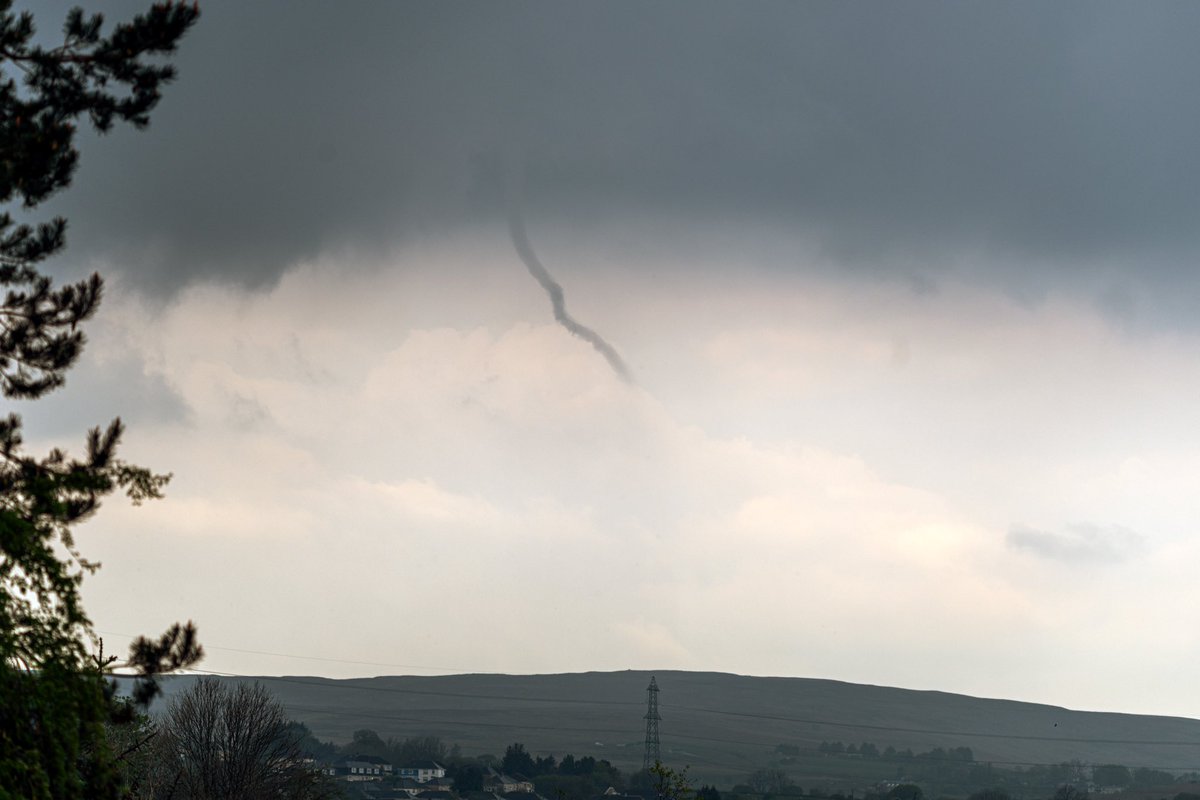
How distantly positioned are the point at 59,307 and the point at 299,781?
39913 millimetres

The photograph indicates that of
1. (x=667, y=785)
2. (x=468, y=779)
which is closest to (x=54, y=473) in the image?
(x=667, y=785)

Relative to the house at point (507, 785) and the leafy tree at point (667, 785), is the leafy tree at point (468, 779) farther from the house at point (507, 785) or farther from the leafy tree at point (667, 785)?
the leafy tree at point (667, 785)

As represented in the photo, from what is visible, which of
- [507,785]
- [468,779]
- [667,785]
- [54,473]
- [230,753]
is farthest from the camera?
[507,785]

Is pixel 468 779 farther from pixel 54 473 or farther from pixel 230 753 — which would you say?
pixel 54 473

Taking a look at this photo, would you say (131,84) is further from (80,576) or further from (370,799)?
(370,799)

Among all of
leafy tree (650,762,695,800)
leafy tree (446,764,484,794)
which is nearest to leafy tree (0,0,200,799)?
leafy tree (650,762,695,800)

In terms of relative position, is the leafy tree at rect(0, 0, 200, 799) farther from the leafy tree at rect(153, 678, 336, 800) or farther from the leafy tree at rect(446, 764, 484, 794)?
the leafy tree at rect(446, 764, 484, 794)

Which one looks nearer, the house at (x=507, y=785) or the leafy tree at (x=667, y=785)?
the leafy tree at (x=667, y=785)

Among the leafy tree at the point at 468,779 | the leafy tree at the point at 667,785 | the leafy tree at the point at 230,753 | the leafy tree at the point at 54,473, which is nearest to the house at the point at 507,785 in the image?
the leafy tree at the point at 468,779

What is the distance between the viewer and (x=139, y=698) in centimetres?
2420

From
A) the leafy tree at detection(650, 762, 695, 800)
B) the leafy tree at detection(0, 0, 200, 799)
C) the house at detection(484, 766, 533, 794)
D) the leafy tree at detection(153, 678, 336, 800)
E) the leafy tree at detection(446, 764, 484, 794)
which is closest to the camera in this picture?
the leafy tree at detection(0, 0, 200, 799)

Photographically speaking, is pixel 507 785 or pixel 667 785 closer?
pixel 667 785

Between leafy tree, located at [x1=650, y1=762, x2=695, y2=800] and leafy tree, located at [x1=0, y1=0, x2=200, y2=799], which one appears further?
leafy tree, located at [x1=650, y1=762, x2=695, y2=800]

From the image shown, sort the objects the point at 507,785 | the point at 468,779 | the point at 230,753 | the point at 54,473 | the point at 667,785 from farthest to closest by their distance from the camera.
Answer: the point at 507,785
the point at 468,779
the point at 230,753
the point at 667,785
the point at 54,473
